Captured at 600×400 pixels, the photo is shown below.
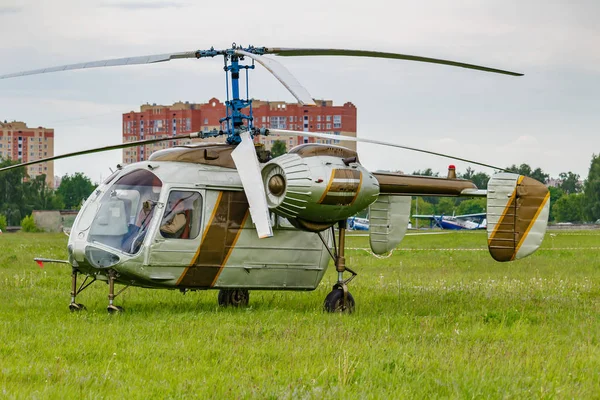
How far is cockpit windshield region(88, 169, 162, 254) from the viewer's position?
42.8ft

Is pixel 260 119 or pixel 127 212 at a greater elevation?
pixel 260 119

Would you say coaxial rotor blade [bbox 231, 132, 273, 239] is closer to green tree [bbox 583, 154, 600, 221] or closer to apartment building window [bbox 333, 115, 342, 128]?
green tree [bbox 583, 154, 600, 221]

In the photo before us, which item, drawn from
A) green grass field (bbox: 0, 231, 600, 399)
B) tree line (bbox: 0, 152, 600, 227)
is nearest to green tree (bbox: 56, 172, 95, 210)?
tree line (bbox: 0, 152, 600, 227)

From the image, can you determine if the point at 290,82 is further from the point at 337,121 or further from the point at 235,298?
the point at 337,121

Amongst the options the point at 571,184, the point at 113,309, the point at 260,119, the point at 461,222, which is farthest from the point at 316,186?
the point at 571,184

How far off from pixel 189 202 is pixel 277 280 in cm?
193

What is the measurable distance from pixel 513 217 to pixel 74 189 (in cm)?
13311

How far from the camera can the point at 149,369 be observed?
903 centimetres

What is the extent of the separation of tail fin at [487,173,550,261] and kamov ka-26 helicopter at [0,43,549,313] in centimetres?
4

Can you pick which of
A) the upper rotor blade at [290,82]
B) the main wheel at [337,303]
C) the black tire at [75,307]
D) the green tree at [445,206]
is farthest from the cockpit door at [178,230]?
the green tree at [445,206]

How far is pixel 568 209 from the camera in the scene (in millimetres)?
137250

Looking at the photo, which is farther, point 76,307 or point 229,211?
point 229,211

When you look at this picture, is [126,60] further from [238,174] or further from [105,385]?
[105,385]

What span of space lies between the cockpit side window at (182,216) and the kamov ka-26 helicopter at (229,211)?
0.01m
